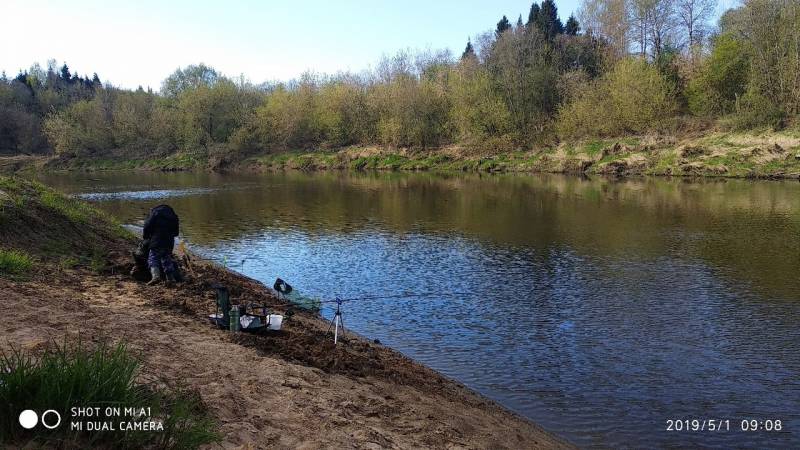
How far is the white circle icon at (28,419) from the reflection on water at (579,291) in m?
7.61

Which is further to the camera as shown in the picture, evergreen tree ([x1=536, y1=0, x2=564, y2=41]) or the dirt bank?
evergreen tree ([x1=536, y1=0, x2=564, y2=41])

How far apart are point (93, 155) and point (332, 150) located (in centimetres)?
5078

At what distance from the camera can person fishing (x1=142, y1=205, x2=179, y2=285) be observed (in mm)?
13461

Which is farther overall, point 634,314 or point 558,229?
point 558,229

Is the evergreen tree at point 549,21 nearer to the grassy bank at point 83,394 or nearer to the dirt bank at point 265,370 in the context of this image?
the dirt bank at point 265,370

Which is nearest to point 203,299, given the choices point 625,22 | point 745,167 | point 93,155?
point 745,167

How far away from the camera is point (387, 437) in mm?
6605

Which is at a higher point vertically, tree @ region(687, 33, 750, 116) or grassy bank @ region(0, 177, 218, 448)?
tree @ region(687, 33, 750, 116)

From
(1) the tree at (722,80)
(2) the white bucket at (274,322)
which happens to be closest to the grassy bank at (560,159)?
(1) the tree at (722,80)

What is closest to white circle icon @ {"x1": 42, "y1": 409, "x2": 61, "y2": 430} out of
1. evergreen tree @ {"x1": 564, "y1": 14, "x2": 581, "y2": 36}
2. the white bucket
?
the white bucket

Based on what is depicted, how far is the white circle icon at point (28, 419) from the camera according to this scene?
4164 millimetres

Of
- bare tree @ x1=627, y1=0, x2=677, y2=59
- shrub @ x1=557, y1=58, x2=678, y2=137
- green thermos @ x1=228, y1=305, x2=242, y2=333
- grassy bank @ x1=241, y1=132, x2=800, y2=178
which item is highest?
bare tree @ x1=627, y1=0, x2=677, y2=59

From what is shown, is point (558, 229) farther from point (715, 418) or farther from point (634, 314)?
point (715, 418)

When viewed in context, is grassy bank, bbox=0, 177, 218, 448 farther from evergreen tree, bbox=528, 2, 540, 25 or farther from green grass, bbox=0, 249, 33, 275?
evergreen tree, bbox=528, 2, 540, 25
